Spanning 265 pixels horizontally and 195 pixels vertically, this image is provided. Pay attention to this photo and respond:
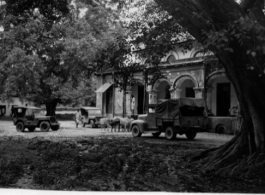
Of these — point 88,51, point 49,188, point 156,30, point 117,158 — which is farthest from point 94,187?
point 88,51

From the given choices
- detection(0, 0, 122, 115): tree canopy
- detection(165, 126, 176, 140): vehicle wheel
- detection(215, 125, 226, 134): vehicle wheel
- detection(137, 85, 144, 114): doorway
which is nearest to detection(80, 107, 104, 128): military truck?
detection(137, 85, 144, 114): doorway

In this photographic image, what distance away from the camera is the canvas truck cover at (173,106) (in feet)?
42.0

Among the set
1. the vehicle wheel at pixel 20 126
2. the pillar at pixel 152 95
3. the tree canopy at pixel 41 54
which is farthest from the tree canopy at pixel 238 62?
the vehicle wheel at pixel 20 126

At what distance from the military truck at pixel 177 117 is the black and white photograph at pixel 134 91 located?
44 millimetres

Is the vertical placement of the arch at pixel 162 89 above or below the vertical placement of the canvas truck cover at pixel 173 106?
above

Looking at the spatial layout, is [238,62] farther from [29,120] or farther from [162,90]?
[29,120]

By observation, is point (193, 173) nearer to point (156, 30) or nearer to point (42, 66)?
point (156, 30)

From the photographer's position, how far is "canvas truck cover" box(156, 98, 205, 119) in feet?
42.0

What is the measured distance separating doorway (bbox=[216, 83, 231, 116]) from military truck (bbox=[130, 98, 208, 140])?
4332 mm

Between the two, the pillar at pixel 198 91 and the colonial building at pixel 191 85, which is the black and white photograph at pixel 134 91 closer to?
the colonial building at pixel 191 85

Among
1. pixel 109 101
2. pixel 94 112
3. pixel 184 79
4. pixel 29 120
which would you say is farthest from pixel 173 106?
pixel 109 101

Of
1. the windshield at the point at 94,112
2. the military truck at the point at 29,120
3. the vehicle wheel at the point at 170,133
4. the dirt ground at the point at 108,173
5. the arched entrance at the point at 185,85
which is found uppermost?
the arched entrance at the point at 185,85

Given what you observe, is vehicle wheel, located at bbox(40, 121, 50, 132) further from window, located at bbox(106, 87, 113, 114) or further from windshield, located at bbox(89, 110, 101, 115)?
window, located at bbox(106, 87, 113, 114)

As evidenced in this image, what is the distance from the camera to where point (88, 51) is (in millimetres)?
11961
